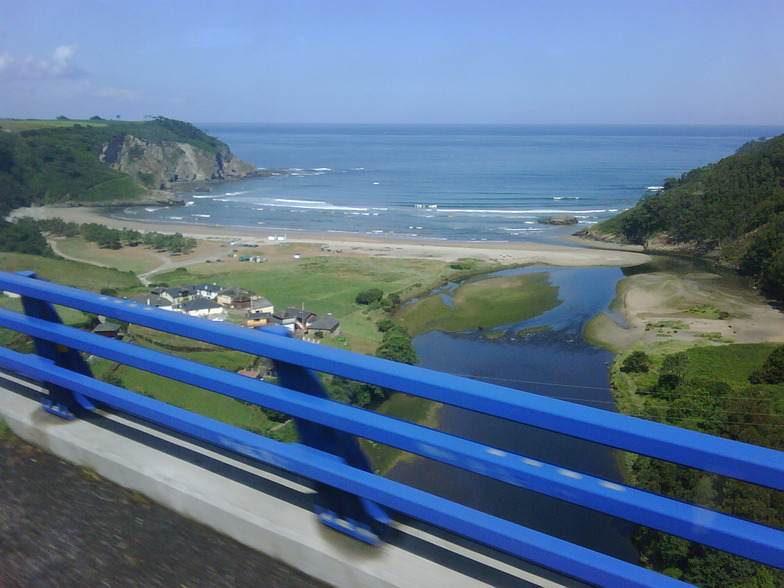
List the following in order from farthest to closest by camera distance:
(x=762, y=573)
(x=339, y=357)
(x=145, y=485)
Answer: (x=145, y=485) → (x=339, y=357) → (x=762, y=573)

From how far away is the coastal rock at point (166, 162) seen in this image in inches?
1462

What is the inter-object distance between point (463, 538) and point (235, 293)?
8204 millimetres

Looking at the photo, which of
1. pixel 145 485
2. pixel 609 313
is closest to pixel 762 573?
pixel 145 485

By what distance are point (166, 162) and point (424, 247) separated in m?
36.3

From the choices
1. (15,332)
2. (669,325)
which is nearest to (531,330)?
(669,325)

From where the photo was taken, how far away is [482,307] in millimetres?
15023

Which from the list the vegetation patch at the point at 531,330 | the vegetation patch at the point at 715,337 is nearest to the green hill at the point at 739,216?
the vegetation patch at the point at 715,337

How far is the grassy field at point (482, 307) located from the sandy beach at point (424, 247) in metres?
5.74

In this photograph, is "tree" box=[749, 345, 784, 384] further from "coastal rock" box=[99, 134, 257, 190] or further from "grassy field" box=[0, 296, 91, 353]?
"coastal rock" box=[99, 134, 257, 190]

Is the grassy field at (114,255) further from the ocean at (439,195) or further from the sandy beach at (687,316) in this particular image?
the ocean at (439,195)

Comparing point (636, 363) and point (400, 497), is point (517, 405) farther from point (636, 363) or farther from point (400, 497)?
point (636, 363)

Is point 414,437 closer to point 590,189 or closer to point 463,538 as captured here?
point 463,538

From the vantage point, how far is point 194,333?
1999mm

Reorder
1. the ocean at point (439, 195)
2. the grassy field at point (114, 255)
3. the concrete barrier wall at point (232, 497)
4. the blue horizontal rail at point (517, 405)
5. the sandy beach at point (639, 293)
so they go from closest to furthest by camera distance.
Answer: the blue horizontal rail at point (517, 405), the concrete barrier wall at point (232, 497), the sandy beach at point (639, 293), the grassy field at point (114, 255), the ocean at point (439, 195)
